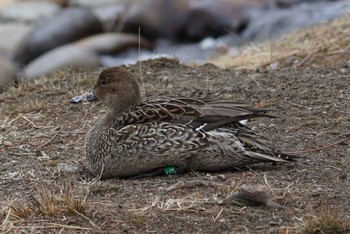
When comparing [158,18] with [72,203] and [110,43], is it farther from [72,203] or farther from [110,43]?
[72,203]

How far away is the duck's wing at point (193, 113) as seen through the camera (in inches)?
268

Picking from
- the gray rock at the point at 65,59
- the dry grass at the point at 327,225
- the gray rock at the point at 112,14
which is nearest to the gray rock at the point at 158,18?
the gray rock at the point at 112,14

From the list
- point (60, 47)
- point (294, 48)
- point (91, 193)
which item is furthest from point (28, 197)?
point (60, 47)

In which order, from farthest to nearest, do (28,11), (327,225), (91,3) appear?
(91,3) → (28,11) → (327,225)

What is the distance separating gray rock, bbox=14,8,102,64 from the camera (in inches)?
683

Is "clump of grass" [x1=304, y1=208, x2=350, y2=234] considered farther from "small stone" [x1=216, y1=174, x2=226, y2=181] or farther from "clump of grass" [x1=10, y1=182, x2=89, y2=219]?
"clump of grass" [x1=10, y1=182, x2=89, y2=219]

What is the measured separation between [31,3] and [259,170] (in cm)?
1548

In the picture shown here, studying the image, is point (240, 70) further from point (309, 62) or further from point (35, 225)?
point (35, 225)

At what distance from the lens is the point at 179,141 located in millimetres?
6770

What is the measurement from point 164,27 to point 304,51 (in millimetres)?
7245

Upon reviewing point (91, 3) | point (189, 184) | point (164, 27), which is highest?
point (189, 184)

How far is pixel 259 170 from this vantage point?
676 centimetres

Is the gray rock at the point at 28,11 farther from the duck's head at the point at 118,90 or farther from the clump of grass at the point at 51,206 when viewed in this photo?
the clump of grass at the point at 51,206

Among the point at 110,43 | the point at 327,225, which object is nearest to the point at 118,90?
the point at 327,225
